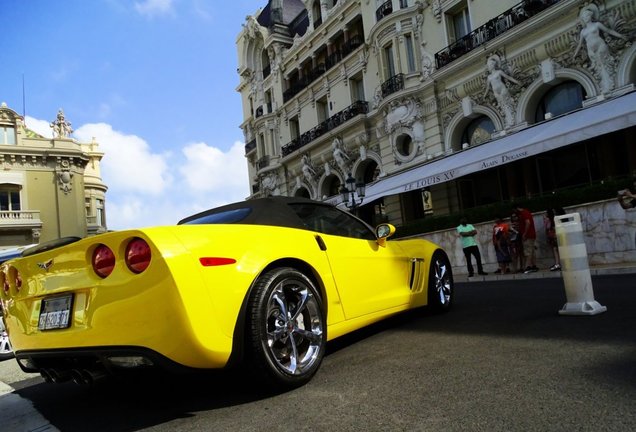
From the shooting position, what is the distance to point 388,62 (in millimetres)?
21938

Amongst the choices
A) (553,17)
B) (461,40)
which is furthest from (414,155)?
(553,17)

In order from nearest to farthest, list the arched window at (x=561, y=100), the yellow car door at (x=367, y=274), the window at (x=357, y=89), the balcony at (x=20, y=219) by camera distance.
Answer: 1. the yellow car door at (x=367, y=274)
2. the arched window at (x=561, y=100)
3. the window at (x=357, y=89)
4. the balcony at (x=20, y=219)

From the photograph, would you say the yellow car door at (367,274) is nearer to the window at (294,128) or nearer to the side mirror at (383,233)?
the side mirror at (383,233)

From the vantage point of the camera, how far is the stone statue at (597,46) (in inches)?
547

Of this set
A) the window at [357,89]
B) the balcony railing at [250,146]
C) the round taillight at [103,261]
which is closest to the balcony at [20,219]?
the balcony railing at [250,146]

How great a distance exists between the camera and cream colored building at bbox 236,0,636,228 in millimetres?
13945

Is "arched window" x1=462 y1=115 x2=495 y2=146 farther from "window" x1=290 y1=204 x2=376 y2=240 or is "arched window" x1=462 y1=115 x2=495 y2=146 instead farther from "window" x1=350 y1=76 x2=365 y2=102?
"window" x1=290 y1=204 x2=376 y2=240

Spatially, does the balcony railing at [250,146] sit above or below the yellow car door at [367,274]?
above

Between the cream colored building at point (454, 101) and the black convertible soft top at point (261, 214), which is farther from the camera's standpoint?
the cream colored building at point (454, 101)

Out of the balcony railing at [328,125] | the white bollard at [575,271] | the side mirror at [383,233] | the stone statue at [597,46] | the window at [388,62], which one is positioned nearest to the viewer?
the side mirror at [383,233]

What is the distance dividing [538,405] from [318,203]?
2.43m

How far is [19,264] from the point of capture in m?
3.18

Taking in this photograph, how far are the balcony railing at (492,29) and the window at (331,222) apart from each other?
1443cm

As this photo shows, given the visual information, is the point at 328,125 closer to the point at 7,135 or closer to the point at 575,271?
the point at 575,271
